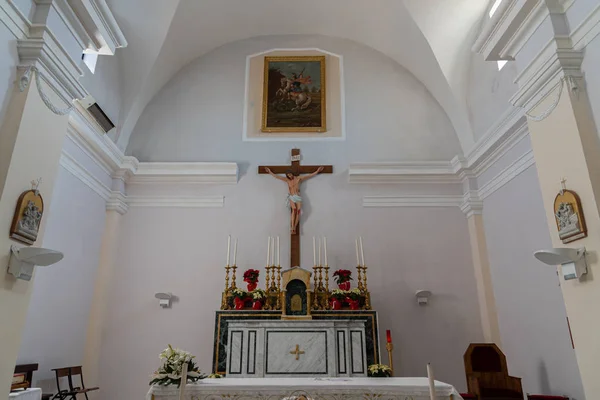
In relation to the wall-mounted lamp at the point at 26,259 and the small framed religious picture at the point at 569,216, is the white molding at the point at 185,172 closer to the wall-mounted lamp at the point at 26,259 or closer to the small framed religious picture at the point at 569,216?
the wall-mounted lamp at the point at 26,259

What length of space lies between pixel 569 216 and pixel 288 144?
5.50 meters

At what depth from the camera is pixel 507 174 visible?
6637 millimetres

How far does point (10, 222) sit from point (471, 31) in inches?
281

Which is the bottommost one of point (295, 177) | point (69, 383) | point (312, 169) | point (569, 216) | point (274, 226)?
point (69, 383)

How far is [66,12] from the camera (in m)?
3.98

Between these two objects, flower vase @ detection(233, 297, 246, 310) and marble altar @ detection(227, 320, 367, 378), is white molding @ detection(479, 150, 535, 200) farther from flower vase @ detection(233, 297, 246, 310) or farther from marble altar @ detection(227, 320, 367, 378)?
flower vase @ detection(233, 297, 246, 310)

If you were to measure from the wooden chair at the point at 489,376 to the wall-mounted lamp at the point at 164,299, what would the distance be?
464cm

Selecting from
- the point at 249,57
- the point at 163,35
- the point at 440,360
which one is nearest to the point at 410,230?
the point at 440,360

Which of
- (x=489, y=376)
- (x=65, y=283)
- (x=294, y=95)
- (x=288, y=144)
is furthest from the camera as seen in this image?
(x=294, y=95)

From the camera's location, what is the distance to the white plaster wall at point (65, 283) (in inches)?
221

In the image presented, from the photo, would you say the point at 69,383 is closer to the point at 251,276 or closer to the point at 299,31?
the point at 251,276

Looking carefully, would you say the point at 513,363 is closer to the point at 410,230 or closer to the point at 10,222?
the point at 410,230

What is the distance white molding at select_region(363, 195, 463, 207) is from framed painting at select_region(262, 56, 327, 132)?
5.47 feet

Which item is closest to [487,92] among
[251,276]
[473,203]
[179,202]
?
[473,203]
